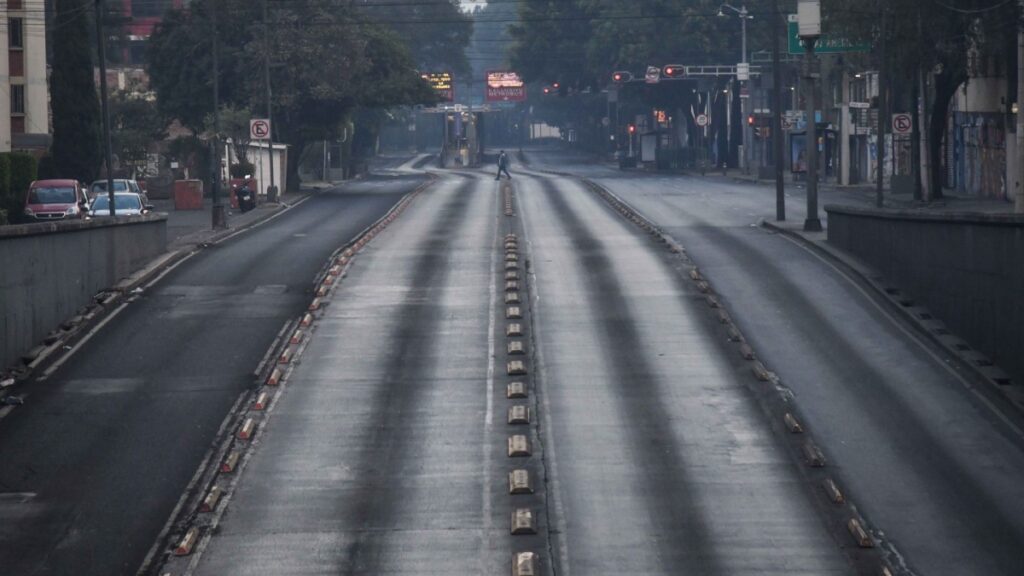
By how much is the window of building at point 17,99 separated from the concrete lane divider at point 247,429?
52.5m

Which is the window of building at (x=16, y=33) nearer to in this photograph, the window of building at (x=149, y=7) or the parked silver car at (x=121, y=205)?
the parked silver car at (x=121, y=205)

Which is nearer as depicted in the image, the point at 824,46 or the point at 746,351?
the point at 746,351

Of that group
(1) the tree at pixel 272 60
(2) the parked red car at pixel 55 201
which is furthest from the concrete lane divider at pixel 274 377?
(1) the tree at pixel 272 60

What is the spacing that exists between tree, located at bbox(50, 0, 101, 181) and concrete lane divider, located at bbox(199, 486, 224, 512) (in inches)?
2157

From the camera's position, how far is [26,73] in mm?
69000

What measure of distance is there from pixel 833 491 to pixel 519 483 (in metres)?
3.54

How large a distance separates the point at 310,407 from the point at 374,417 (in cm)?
112

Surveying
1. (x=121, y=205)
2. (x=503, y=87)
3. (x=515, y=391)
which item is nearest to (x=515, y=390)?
(x=515, y=391)

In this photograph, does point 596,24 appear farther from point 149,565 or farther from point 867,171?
point 149,565

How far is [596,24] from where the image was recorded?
112000 millimetres

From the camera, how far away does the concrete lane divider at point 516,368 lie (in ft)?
76.8

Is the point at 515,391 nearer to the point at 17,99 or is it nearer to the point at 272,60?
the point at 272,60

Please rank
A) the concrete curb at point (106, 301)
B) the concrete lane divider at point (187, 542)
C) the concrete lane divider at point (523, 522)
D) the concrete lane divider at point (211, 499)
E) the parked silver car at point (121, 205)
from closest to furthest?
the concrete lane divider at point (187, 542) → the concrete lane divider at point (523, 522) → the concrete lane divider at point (211, 499) → the concrete curb at point (106, 301) → the parked silver car at point (121, 205)

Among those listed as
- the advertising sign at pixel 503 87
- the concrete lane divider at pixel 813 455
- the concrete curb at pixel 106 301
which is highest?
the advertising sign at pixel 503 87
